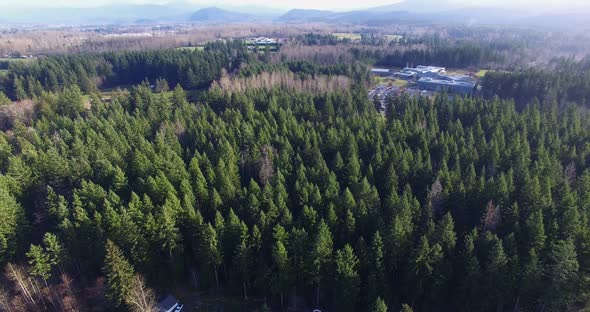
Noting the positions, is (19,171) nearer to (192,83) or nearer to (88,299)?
(88,299)

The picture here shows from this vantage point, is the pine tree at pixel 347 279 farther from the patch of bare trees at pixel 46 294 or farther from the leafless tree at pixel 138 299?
the patch of bare trees at pixel 46 294

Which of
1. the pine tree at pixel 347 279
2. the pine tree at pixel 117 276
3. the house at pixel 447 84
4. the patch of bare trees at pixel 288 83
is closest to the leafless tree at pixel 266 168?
the pine tree at pixel 347 279

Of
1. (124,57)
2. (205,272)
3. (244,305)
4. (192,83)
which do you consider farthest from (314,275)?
(124,57)

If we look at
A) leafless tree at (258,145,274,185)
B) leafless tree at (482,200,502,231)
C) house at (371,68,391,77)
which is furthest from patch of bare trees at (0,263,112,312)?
house at (371,68,391,77)

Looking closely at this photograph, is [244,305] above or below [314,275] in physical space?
below

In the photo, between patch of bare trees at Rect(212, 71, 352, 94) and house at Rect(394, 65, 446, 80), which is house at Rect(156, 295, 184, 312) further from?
house at Rect(394, 65, 446, 80)

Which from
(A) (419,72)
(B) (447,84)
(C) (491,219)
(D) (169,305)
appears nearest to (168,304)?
(D) (169,305)

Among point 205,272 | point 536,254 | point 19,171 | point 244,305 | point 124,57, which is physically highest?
point 124,57
